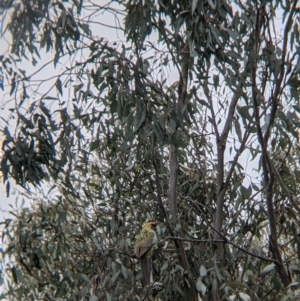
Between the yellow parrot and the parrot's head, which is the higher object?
the parrot's head

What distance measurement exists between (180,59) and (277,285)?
1646mm

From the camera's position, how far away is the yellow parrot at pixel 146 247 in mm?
5617

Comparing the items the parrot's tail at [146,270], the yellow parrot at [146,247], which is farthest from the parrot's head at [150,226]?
the parrot's tail at [146,270]

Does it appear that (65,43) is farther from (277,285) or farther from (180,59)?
(277,285)

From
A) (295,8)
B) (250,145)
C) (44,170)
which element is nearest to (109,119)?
(44,170)

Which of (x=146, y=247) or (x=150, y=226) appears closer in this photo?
(x=146, y=247)

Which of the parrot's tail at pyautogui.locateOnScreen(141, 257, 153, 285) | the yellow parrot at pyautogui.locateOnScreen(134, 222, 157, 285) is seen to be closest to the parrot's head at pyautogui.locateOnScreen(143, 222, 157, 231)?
the yellow parrot at pyautogui.locateOnScreen(134, 222, 157, 285)

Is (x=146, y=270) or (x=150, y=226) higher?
(x=150, y=226)

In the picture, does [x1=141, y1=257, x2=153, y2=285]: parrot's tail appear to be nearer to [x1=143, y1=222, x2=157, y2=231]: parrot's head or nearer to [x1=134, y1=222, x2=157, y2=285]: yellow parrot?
[x1=134, y1=222, x2=157, y2=285]: yellow parrot

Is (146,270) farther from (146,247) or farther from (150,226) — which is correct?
(150,226)

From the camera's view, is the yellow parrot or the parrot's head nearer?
the yellow parrot

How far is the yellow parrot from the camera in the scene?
18.4 feet

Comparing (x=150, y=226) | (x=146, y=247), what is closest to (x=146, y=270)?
(x=146, y=247)

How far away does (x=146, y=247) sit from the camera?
18.5ft
